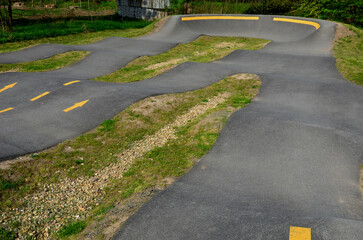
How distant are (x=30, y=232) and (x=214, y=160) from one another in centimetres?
497

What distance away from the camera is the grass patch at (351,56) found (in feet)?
50.5

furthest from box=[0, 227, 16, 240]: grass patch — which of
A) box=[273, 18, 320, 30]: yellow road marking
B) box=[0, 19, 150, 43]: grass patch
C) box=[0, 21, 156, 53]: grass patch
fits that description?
box=[273, 18, 320, 30]: yellow road marking

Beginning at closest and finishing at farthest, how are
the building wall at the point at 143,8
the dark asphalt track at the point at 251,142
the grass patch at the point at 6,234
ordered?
the dark asphalt track at the point at 251,142 → the grass patch at the point at 6,234 → the building wall at the point at 143,8

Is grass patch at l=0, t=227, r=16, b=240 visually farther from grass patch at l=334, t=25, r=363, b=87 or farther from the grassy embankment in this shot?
grass patch at l=334, t=25, r=363, b=87

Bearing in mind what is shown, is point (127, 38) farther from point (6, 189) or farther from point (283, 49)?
point (6, 189)

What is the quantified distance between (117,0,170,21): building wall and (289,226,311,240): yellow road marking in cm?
3561

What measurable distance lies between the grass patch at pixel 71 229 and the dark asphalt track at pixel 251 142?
1.13 metres

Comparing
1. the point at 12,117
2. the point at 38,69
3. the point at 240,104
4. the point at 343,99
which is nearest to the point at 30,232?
the point at 12,117

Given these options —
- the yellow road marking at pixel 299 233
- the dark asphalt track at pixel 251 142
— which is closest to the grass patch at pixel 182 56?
the dark asphalt track at pixel 251 142

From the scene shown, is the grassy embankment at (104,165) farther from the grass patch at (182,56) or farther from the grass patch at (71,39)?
the grass patch at (71,39)

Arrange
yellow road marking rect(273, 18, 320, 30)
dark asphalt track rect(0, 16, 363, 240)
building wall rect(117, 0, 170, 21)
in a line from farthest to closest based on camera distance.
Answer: building wall rect(117, 0, 170, 21), yellow road marking rect(273, 18, 320, 30), dark asphalt track rect(0, 16, 363, 240)

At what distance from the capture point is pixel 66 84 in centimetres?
1388

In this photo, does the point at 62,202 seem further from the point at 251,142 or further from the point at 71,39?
the point at 71,39

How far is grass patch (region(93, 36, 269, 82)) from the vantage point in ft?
55.8
